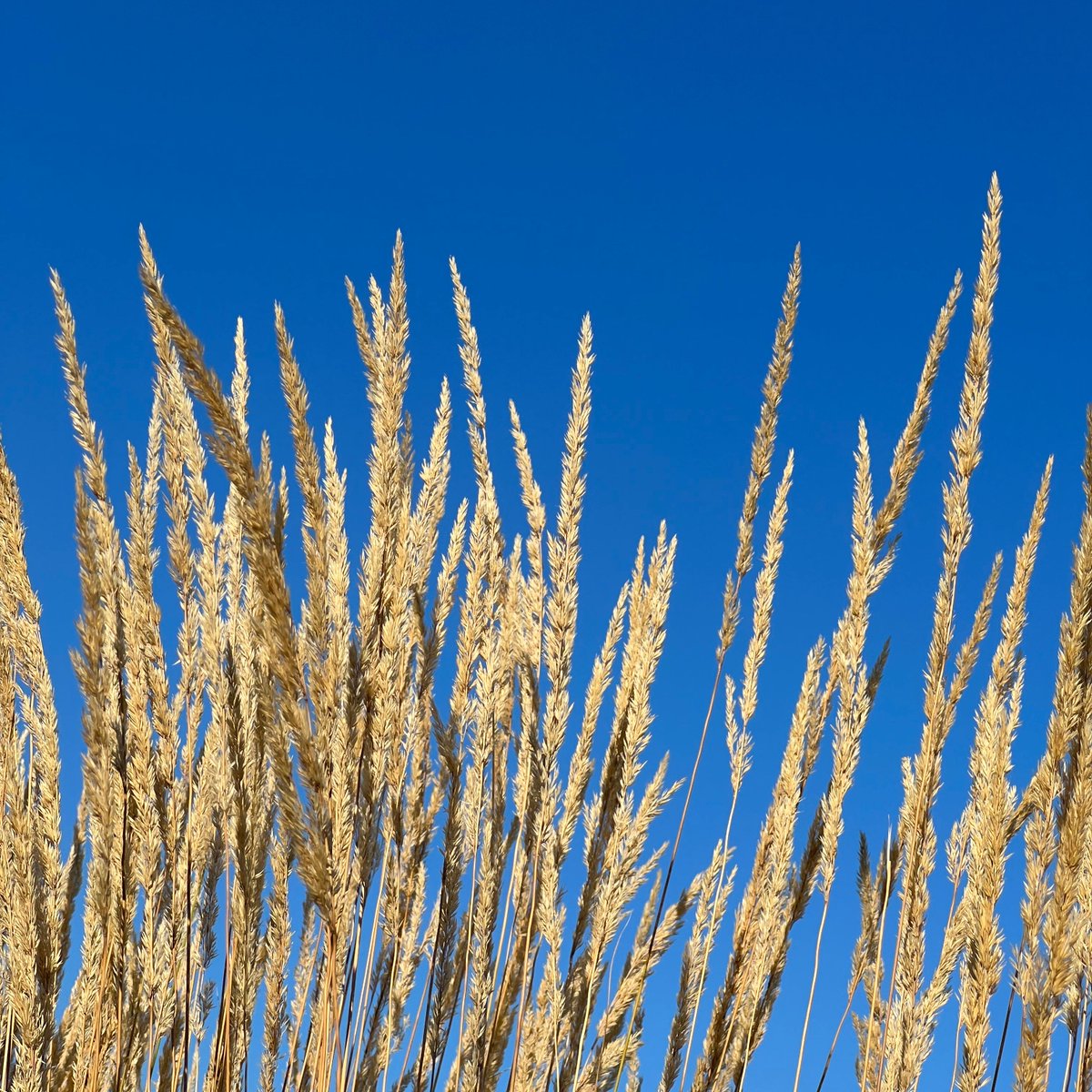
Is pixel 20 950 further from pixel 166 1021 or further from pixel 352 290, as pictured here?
pixel 352 290

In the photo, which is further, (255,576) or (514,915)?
(514,915)

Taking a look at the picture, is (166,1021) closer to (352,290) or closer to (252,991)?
(252,991)

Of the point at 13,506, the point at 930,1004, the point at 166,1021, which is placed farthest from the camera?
the point at 166,1021

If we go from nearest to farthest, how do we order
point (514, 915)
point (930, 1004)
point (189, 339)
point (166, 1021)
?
point (189, 339) → point (930, 1004) → point (166, 1021) → point (514, 915)

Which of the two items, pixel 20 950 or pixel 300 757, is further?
pixel 20 950

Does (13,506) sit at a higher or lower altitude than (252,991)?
higher

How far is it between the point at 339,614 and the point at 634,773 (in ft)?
2.71

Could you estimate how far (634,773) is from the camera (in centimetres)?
253

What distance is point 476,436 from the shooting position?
267 cm

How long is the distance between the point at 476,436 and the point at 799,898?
4.08 feet

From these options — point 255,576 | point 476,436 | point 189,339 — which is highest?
point 476,436

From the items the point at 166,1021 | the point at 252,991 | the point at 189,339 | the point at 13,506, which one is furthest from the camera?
the point at 166,1021

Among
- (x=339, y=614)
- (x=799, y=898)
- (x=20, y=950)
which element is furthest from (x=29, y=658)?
(x=799, y=898)

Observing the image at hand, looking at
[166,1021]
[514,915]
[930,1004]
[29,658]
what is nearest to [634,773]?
[514,915]
